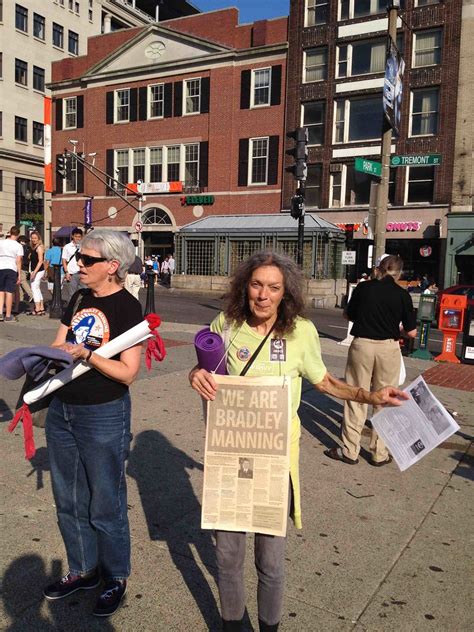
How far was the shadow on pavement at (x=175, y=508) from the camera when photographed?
9.49ft

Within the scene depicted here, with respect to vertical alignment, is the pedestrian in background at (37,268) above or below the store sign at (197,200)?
below

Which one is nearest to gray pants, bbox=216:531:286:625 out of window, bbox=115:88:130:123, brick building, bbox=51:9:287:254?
brick building, bbox=51:9:287:254

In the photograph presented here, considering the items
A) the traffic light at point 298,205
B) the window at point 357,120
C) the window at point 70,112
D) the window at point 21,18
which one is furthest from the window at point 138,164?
the traffic light at point 298,205

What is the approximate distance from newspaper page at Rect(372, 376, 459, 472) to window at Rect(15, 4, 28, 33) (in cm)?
5244

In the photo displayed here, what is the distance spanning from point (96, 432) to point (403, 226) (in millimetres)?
27223

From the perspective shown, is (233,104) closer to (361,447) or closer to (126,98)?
(126,98)

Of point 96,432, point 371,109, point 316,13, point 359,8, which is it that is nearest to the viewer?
point 96,432

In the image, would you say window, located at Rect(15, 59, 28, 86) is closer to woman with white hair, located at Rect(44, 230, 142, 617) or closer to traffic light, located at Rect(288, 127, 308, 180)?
traffic light, located at Rect(288, 127, 308, 180)

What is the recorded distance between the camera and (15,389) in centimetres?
629

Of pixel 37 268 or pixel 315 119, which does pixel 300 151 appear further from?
pixel 315 119

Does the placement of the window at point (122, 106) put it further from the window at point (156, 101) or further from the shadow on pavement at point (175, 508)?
the shadow on pavement at point (175, 508)

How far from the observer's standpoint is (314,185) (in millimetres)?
30250

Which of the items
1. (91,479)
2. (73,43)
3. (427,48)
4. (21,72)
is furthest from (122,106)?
(91,479)

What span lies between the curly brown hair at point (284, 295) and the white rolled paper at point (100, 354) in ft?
1.32
